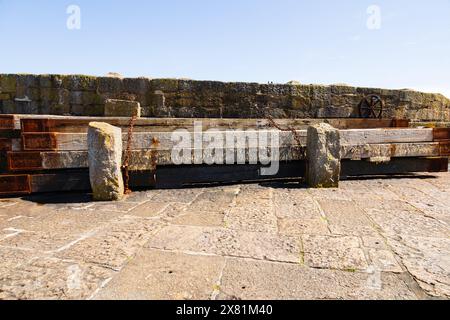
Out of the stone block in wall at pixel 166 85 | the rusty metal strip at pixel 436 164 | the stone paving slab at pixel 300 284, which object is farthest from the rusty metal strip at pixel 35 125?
the rusty metal strip at pixel 436 164

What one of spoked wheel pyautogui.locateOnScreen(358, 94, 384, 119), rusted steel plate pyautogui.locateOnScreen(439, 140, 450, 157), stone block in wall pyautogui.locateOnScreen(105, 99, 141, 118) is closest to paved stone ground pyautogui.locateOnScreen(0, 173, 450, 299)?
rusted steel plate pyautogui.locateOnScreen(439, 140, 450, 157)

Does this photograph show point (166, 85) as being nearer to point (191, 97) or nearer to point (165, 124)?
point (191, 97)

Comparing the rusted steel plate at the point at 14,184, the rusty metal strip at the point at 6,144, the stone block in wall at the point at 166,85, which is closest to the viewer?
the rusted steel plate at the point at 14,184

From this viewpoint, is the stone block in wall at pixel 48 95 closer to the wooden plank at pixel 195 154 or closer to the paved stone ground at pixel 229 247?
the wooden plank at pixel 195 154

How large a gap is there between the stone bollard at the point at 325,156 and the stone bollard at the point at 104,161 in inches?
108

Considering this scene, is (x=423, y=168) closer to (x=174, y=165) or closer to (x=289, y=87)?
(x=289, y=87)

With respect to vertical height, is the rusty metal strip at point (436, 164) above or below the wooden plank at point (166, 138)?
below

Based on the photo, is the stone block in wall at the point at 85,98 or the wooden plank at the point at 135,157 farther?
the stone block in wall at the point at 85,98

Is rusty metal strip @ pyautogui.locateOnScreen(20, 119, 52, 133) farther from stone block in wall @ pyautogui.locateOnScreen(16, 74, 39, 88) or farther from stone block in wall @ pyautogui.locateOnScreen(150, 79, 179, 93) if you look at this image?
stone block in wall @ pyautogui.locateOnScreen(16, 74, 39, 88)

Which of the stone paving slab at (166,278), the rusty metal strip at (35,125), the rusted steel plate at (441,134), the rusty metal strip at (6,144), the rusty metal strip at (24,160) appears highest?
the rusty metal strip at (35,125)

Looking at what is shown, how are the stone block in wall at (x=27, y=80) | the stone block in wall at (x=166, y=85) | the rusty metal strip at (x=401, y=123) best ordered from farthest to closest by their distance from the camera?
the stone block in wall at (x=166, y=85), the stone block in wall at (x=27, y=80), the rusty metal strip at (x=401, y=123)

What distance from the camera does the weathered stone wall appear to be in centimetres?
662

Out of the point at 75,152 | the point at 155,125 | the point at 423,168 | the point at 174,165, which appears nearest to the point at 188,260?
the point at 174,165

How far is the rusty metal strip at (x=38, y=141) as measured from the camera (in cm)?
387
